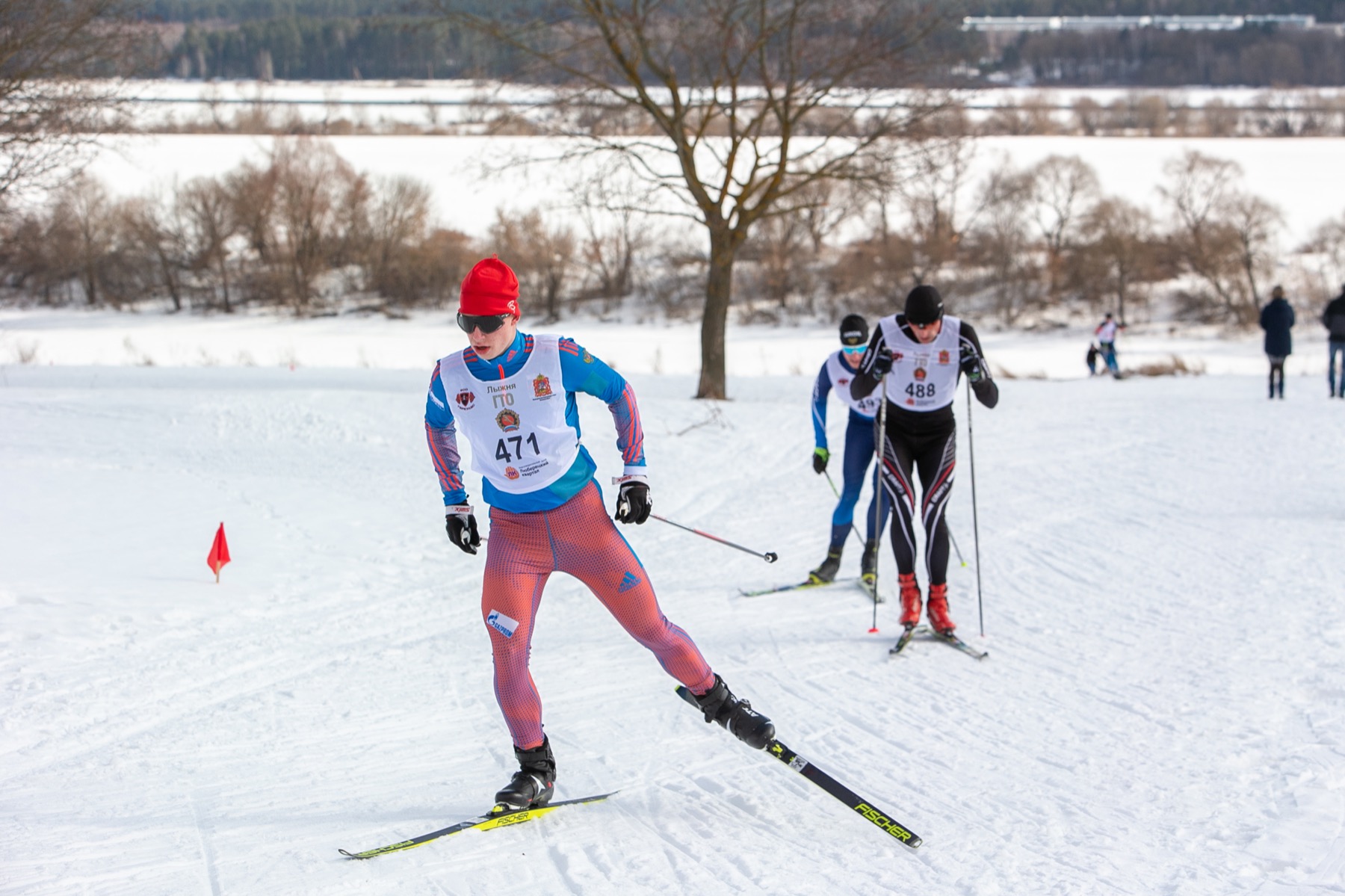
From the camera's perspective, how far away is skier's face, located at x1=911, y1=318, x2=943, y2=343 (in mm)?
5572

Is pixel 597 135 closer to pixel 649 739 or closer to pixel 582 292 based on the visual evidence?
pixel 649 739

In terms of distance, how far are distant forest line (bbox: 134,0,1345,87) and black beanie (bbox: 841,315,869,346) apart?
10338mm

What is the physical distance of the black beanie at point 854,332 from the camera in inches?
292

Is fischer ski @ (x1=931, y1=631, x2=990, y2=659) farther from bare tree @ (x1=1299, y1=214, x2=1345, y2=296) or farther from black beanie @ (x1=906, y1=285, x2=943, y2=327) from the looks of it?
bare tree @ (x1=1299, y1=214, x2=1345, y2=296)

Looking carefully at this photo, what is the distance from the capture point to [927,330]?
562cm

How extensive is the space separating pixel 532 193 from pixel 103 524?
4361cm

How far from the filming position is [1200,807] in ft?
13.5

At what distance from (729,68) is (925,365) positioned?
11800 millimetres

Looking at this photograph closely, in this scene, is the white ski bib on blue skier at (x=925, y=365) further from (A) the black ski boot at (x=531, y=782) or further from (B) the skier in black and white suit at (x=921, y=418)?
(A) the black ski boot at (x=531, y=782)

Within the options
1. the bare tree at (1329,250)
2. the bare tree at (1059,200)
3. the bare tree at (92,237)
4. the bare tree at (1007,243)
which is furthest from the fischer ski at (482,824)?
the bare tree at (92,237)

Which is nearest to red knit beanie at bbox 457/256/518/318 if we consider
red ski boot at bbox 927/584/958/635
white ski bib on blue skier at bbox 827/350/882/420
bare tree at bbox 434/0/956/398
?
red ski boot at bbox 927/584/958/635

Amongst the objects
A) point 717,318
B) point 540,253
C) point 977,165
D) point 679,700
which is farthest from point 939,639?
point 977,165

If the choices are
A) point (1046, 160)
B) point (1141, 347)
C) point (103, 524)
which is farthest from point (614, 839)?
point (1046, 160)

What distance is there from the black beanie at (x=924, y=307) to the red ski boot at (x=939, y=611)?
1659 millimetres
